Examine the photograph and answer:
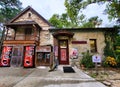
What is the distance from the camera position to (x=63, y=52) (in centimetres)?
1598

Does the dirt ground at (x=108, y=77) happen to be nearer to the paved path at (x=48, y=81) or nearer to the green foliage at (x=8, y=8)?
the paved path at (x=48, y=81)

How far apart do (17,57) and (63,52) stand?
476 cm

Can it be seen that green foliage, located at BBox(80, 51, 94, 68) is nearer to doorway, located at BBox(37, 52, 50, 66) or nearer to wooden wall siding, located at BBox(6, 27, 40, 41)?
doorway, located at BBox(37, 52, 50, 66)

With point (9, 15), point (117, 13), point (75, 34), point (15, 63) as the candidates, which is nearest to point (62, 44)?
point (75, 34)

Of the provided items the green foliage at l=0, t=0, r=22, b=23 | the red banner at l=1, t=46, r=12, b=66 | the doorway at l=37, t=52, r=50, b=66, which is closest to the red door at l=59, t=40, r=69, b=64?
the doorway at l=37, t=52, r=50, b=66

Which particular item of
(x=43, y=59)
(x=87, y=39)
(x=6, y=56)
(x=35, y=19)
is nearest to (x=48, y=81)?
(x=43, y=59)

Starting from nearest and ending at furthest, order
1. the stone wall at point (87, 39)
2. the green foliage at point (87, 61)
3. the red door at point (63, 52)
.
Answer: the green foliage at point (87, 61), the stone wall at point (87, 39), the red door at point (63, 52)

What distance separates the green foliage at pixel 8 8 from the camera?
27359 mm

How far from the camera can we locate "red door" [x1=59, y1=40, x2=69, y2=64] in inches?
624

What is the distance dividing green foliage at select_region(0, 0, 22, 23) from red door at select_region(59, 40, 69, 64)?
53.6ft

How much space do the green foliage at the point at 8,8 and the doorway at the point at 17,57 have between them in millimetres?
14933

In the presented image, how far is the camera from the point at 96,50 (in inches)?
625

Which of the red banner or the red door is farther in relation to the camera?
the red door

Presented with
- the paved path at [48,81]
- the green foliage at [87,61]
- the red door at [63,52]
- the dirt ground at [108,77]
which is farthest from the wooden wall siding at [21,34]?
the dirt ground at [108,77]
